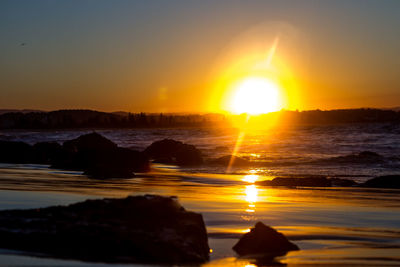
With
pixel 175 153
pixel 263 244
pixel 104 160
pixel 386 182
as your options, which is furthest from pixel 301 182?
pixel 175 153

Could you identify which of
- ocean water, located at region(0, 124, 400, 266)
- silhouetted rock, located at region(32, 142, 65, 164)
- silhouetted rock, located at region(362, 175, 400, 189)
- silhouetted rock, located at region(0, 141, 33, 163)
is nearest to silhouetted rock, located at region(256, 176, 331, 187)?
ocean water, located at region(0, 124, 400, 266)

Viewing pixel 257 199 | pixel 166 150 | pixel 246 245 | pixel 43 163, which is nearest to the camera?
pixel 246 245

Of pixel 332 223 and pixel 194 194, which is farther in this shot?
pixel 194 194

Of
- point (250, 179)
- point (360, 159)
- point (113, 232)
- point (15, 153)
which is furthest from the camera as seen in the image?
point (360, 159)

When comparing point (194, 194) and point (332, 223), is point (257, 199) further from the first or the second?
point (332, 223)

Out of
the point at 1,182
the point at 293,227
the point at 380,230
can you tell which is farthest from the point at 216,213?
the point at 1,182

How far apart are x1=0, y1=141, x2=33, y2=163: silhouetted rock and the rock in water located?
63.4 ft

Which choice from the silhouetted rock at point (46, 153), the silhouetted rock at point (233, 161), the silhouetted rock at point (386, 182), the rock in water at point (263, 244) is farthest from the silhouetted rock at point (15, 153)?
the rock in water at point (263, 244)

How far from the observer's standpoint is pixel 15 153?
24984 mm

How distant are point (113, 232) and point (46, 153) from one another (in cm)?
2152

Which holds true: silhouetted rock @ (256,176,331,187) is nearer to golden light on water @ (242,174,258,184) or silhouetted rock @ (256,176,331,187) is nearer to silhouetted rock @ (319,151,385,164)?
golden light on water @ (242,174,258,184)

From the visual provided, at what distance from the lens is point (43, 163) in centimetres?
2366

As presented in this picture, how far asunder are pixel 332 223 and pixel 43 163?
56.5 ft

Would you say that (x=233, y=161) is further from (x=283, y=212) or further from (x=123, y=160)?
(x=283, y=212)
